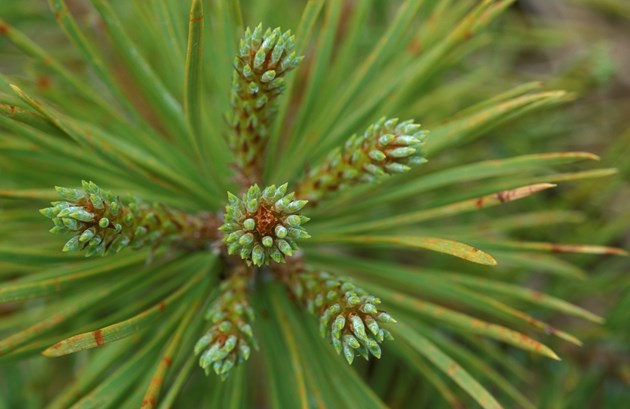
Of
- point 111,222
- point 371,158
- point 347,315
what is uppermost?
point 111,222

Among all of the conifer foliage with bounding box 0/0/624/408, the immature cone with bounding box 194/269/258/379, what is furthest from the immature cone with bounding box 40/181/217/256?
the immature cone with bounding box 194/269/258/379

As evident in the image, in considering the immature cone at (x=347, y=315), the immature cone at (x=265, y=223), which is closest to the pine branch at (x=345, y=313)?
the immature cone at (x=347, y=315)

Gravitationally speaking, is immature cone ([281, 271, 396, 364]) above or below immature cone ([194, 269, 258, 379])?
below

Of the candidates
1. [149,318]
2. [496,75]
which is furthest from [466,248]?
[496,75]

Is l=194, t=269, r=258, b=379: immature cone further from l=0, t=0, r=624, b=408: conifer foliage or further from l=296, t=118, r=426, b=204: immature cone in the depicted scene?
l=296, t=118, r=426, b=204: immature cone

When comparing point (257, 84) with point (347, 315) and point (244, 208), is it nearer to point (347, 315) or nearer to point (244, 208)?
point (244, 208)

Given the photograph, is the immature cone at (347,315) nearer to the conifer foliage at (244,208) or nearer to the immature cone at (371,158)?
the conifer foliage at (244,208)

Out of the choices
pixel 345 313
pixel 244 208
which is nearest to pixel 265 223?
pixel 244 208
